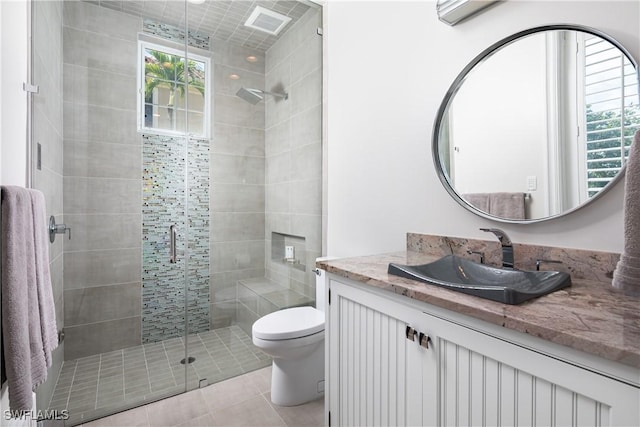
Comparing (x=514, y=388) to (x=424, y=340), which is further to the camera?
(x=424, y=340)

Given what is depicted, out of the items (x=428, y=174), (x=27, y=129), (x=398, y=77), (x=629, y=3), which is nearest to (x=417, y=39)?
(x=398, y=77)

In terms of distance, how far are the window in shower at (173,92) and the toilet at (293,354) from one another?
4.36 feet

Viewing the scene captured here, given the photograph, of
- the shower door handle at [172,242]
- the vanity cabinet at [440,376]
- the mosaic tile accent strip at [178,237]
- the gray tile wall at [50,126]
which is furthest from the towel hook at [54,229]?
the vanity cabinet at [440,376]

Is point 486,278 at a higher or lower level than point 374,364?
higher

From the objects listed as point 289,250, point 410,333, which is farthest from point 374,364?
point 289,250

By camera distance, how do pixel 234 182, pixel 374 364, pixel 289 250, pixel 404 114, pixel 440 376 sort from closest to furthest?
1. pixel 440 376
2. pixel 374 364
3. pixel 404 114
4. pixel 234 182
5. pixel 289 250

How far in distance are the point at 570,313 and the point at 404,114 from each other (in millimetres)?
1230

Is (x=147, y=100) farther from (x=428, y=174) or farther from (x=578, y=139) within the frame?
(x=578, y=139)

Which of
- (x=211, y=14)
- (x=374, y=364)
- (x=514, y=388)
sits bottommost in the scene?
(x=374, y=364)

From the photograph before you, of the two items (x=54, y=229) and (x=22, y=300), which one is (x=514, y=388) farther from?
(x=54, y=229)

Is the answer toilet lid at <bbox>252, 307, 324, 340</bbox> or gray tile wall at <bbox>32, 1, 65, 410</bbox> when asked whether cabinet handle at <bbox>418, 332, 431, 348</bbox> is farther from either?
gray tile wall at <bbox>32, 1, 65, 410</bbox>

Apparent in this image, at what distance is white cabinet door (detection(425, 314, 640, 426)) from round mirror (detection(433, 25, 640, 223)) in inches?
25.9

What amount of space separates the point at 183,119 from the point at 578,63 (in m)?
2.09

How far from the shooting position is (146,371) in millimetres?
2031
